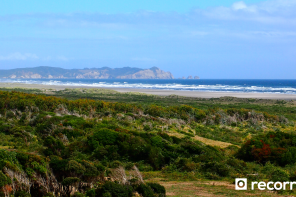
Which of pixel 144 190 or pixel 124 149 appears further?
pixel 124 149

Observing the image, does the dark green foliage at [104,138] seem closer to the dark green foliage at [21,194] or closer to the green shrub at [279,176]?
the dark green foliage at [21,194]

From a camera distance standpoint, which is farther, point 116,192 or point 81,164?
point 81,164

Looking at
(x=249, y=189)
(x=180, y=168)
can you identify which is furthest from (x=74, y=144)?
(x=249, y=189)

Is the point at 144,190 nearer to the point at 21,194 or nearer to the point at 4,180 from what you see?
the point at 21,194

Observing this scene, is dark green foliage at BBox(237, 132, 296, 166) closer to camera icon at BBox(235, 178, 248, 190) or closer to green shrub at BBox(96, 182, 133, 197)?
camera icon at BBox(235, 178, 248, 190)

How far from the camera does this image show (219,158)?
12594 millimetres

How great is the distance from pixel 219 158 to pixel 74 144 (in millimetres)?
6926

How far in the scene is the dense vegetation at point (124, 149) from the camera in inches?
307

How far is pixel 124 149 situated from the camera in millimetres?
13555

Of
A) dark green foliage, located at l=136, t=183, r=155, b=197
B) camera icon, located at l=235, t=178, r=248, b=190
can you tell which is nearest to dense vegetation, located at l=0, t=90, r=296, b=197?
dark green foliage, located at l=136, t=183, r=155, b=197

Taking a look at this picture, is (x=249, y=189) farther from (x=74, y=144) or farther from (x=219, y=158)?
(x=74, y=144)

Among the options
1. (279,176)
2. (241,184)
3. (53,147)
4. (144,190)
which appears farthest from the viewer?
(53,147)

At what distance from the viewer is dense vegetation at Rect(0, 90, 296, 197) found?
7793mm

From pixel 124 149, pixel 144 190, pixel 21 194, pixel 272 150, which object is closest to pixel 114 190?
pixel 144 190
